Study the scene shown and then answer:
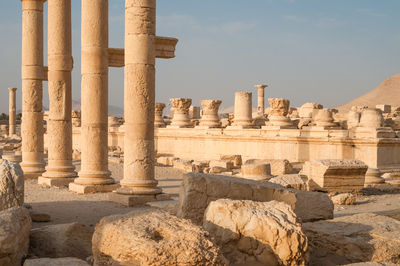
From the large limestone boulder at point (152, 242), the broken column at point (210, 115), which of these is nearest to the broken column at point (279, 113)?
the broken column at point (210, 115)

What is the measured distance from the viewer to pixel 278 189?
27.7 ft

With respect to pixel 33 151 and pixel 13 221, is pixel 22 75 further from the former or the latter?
pixel 13 221

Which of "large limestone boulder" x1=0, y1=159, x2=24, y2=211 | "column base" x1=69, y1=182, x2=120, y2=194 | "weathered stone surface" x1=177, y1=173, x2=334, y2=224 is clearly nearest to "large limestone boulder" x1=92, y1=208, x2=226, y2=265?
"weathered stone surface" x1=177, y1=173, x2=334, y2=224

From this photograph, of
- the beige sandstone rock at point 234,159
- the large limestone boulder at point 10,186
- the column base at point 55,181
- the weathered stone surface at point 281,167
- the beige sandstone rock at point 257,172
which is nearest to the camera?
the large limestone boulder at point 10,186

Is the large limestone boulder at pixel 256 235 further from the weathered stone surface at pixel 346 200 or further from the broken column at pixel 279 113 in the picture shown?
the broken column at pixel 279 113

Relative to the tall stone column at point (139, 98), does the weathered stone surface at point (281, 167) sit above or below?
below

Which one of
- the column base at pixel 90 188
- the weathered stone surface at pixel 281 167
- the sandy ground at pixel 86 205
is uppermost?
the weathered stone surface at pixel 281 167

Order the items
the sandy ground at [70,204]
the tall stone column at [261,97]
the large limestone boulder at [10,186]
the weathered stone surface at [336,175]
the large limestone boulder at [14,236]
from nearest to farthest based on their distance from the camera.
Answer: the large limestone boulder at [14,236] < the large limestone boulder at [10,186] < the sandy ground at [70,204] < the weathered stone surface at [336,175] < the tall stone column at [261,97]

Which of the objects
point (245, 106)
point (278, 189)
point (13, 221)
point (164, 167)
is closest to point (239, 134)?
point (245, 106)

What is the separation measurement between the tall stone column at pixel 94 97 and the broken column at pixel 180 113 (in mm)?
12150

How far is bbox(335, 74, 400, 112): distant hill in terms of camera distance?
6506 cm

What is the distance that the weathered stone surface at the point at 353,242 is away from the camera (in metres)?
7.12

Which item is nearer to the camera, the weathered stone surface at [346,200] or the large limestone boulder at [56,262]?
the large limestone boulder at [56,262]

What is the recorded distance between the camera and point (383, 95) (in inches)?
2702
